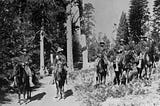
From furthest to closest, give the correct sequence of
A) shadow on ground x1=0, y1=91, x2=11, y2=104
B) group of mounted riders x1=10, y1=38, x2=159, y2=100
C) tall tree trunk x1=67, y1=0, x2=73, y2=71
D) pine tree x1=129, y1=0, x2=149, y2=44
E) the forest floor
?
1. pine tree x1=129, y1=0, x2=149, y2=44
2. tall tree trunk x1=67, y1=0, x2=73, y2=71
3. shadow on ground x1=0, y1=91, x2=11, y2=104
4. group of mounted riders x1=10, y1=38, x2=159, y2=100
5. the forest floor

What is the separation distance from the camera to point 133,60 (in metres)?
20.7

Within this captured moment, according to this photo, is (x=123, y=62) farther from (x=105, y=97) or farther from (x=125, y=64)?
(x=105, y=97)

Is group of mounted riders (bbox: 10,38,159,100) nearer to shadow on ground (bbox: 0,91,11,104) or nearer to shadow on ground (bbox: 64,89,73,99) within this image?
shadow on ground (bbox: 64,89,73,99)

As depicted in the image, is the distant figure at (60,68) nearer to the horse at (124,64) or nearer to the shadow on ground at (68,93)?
the shadow on ground at (68,93)

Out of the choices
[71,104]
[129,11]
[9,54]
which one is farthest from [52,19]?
[129,11]

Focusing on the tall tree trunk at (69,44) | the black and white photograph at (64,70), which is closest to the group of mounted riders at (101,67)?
the black and white photograph at (64,70)

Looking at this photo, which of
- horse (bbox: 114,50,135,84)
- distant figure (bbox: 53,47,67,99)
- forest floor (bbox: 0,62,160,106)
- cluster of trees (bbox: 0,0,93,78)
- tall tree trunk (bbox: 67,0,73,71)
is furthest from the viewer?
tall tree trunk (bbox: 67,0,73,71)

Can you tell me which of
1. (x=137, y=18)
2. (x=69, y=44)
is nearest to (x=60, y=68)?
(x=69, y=44)

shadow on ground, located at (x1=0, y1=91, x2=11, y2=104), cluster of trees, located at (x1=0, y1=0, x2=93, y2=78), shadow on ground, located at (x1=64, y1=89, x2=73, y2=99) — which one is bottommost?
shadow on ground, located at (x1=0, y1=91, x2=11, y2=104)

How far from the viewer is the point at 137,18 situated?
80.2 m

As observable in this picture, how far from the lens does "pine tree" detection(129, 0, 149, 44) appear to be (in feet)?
258

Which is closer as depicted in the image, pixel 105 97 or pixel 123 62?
pixel 105 97

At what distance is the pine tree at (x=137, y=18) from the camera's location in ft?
258

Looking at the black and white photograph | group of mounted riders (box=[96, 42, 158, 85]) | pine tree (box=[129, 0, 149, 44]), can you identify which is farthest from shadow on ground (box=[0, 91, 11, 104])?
pine tree (box=[129, 0, 149, 44])
